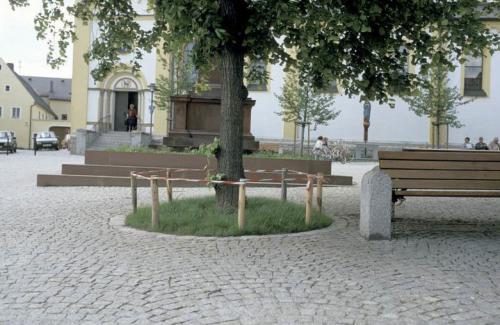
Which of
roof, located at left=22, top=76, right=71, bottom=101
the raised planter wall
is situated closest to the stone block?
the raised planter wall

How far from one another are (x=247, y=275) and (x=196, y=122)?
10752mm

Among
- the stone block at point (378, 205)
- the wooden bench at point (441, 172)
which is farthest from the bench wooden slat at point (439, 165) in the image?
the stone block at point (378, 205)

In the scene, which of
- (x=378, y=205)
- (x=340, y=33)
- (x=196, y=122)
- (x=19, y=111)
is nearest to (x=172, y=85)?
(x=196, y=122)

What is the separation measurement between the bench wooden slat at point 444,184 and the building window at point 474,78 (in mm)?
31217

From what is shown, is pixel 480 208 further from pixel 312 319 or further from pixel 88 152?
pixel 88 152

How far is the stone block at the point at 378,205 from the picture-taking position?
7.40 m

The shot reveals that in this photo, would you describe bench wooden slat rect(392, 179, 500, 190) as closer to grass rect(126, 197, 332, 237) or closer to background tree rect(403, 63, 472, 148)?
grass rect(126, 197, 332, 237)

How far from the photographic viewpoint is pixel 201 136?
618 inches

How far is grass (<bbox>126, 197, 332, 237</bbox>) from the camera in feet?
25.1

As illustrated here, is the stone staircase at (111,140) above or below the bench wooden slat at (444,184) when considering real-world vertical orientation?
above

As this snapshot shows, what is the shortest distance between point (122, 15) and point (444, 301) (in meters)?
8.06

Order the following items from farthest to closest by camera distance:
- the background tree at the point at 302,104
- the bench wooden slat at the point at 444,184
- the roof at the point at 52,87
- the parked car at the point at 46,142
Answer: the roof at the point at 52,87, the parked car at the point at 46,142, the background tree at the point at 302,104, the bench wooden slat at the point at 444,184

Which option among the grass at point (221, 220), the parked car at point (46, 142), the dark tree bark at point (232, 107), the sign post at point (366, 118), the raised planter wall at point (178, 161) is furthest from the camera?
the parked car at point (46, 142)

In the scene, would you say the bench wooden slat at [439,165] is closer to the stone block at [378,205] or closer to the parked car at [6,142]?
the stone block at [378,205]
